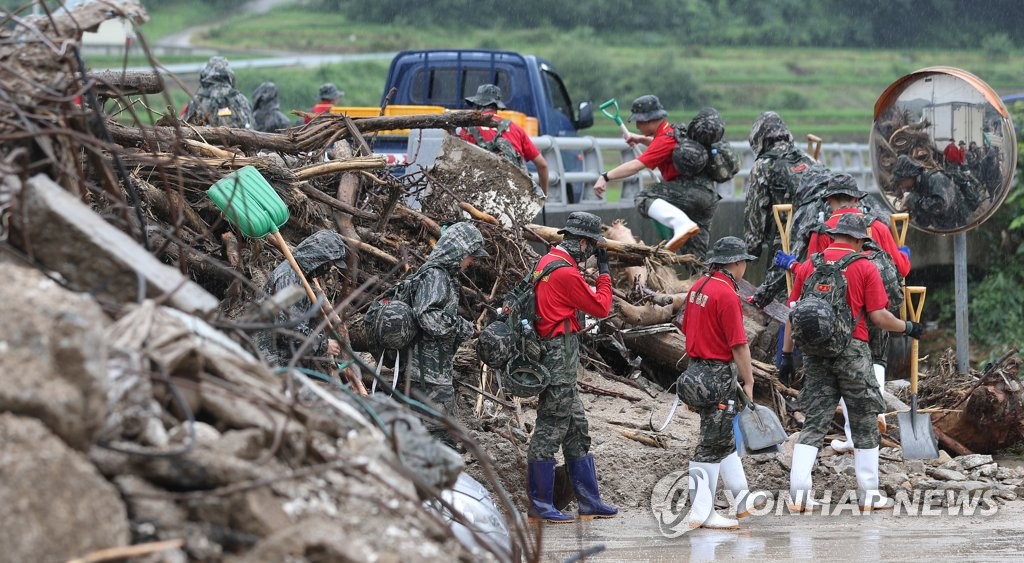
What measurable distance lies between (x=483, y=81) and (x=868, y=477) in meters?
7.95

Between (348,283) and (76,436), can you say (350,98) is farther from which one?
(76,436)

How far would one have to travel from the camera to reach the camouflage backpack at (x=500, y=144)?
10.7m

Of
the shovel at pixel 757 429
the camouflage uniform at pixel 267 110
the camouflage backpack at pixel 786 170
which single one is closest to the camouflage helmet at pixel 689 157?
the camouflage backpack at pixel 786 170

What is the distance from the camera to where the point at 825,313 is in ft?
25.0

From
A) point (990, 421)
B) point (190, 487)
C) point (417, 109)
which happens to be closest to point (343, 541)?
point (190, 487)

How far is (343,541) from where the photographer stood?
142 inches

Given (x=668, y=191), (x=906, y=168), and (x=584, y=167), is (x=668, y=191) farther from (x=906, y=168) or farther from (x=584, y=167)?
(x=584, y=167)

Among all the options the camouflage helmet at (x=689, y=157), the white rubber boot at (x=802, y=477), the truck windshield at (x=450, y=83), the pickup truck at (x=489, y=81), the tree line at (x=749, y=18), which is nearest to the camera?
the white rubber boot at (x=802, y=477)

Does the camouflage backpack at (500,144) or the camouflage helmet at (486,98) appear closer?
the camouflage backpack at (500,144)

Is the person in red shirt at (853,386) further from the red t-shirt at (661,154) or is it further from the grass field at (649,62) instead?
the grass field at (649,62)

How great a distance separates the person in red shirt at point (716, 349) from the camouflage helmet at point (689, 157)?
3360mm

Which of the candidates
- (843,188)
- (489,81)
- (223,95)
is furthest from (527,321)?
(489,81)

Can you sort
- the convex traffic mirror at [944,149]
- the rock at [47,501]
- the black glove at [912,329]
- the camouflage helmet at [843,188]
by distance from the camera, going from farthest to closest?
the convex traffic mirror at [944,149] → the camouflage helmet at [843,188] → the black glove at [912,329] → the rock at [47,501]

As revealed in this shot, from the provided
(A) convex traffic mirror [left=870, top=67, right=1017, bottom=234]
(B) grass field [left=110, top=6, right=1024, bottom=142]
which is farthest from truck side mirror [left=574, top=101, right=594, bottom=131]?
(B) grass field [left=110, top=6, right=1024, bottom=142]
